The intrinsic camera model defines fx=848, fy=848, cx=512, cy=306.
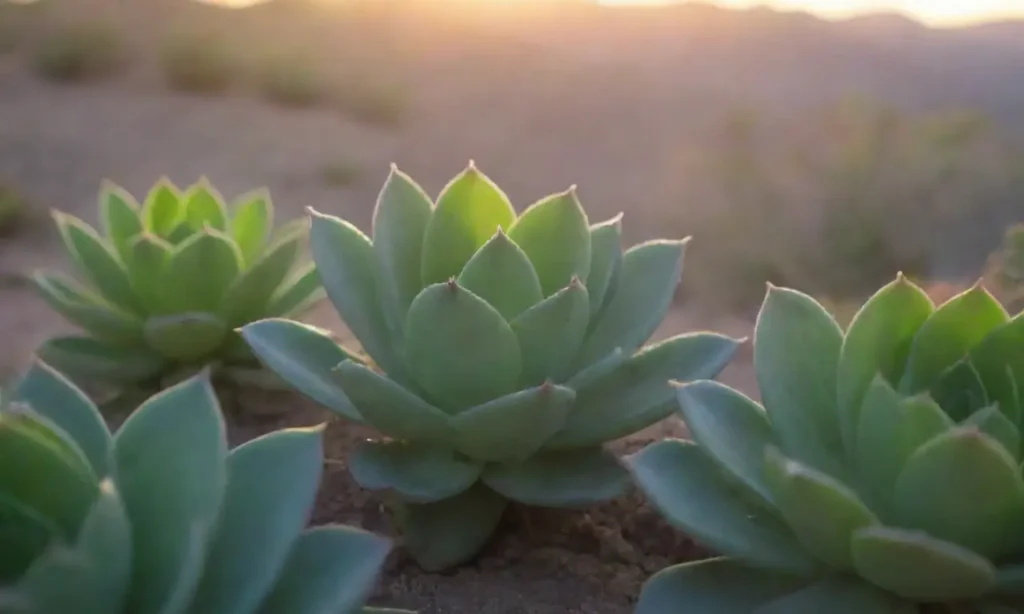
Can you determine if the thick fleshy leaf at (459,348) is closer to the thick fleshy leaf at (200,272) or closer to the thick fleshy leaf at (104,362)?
the thick fleshy leaf at (200,272)

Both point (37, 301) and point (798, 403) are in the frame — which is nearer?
point (798, 403)

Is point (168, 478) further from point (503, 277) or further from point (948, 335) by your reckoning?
point (948, 335)

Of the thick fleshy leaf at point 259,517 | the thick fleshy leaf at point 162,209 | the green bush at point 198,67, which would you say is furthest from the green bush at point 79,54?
the thick fleshy leaf at point 259,517

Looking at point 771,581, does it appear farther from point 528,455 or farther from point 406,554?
point 406,554

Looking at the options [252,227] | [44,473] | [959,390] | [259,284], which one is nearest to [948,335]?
[959,390]

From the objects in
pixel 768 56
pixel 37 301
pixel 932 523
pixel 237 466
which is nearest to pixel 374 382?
pixel 237 466

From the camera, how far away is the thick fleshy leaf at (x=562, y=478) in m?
1.32

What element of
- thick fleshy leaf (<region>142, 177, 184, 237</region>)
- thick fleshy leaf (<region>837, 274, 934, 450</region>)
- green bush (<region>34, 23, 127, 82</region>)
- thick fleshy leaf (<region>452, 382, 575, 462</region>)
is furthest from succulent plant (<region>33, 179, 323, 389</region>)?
green bush (<region>34, 23, 127, 82</region>)

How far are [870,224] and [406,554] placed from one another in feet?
15.4

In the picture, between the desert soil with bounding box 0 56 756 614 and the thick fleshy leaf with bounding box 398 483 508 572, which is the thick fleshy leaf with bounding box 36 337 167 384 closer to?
the desert soil with bounding box 0 56 756 614

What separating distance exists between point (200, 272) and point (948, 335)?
4.74ft

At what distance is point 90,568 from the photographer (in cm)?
85

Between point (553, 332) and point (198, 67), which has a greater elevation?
point (553, 332)

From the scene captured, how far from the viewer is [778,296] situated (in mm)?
1266
